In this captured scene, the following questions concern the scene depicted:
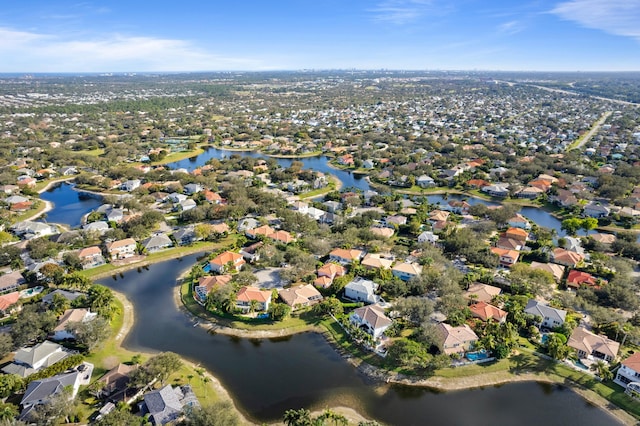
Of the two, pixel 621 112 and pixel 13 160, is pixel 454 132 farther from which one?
pixel 13 160

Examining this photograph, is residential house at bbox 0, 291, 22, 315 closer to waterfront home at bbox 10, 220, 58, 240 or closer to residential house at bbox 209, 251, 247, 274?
waterfront home at bbox 10, 220, 58, 240

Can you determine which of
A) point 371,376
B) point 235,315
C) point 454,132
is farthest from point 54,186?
point 454,132

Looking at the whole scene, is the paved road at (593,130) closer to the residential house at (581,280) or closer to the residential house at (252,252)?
the residential house at (581,280)

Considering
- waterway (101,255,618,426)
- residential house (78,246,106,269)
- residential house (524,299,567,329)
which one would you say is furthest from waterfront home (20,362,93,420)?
residential house (524,299,567,329)

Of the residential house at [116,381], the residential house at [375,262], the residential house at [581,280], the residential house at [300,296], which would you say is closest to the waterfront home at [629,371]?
the residential house at [581,280]

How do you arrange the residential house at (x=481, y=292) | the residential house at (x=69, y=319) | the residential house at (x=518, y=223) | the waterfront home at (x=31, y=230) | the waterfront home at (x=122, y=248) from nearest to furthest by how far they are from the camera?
the residential house at (x=69, y=319) < the residential house at (x=481, y=292) < the waterfront home at (x=122, y=248) < the waterfront home at (x=31, y=230) < the residential house at (x=518, y=223)

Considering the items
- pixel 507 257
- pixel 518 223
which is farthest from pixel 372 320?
pixel 518 223
